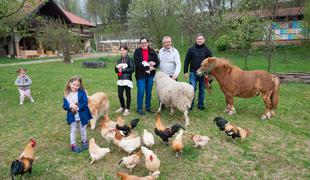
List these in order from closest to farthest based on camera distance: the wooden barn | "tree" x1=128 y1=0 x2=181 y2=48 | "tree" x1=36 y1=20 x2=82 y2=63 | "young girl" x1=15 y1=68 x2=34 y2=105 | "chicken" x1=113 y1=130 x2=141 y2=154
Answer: "chicken" x1=113 y1=130 x2=141 y2=154
"young girl" x1=15 y1=68 x2=34 y2=105
"tree" x1=36 y1=20 x2=82 y2=63
"tree" x1=128 y1=0 x2=181 y2=48
the wooden barn

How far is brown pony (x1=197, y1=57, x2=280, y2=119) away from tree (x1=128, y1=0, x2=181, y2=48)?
18.9m

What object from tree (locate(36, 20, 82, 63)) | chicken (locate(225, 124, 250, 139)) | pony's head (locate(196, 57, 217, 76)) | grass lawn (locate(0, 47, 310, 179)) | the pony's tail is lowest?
grass lawn (locate(0, 47, 310, 179))

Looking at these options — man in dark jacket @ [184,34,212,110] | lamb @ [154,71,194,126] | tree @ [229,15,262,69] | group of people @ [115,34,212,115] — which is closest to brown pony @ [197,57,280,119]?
man in dark jacket @ [184,34,212,110]

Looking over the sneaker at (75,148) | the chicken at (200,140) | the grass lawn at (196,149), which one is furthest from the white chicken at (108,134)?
the chicken at (200,140)

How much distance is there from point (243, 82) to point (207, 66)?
3.45ft

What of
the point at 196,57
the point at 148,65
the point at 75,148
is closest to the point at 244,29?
the point at 196,57

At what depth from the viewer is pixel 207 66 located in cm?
761

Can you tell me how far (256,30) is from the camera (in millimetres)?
20250

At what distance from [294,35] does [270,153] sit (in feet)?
97.3

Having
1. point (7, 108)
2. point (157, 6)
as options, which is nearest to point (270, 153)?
point (7, 108)

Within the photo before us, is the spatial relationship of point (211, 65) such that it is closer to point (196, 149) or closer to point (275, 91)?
point (275, 91)

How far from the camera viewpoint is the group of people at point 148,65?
24.1ft

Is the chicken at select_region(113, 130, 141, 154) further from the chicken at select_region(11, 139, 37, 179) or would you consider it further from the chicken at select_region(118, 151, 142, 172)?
the chicken at select_region(11, 139, 37, 179)

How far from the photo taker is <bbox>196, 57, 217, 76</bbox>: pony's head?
758 cm
